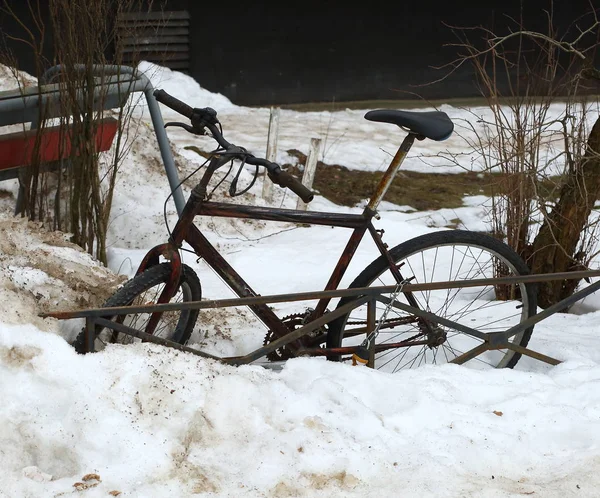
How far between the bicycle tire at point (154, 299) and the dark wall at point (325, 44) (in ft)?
29.1

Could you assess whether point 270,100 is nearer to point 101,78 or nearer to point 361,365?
point 101,78

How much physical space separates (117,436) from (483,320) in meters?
2.16

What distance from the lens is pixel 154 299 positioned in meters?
3.70

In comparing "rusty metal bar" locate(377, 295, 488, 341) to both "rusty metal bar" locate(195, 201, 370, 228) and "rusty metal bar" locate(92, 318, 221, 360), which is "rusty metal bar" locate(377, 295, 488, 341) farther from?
"rusty metal bar" locate(92, 318, 221, 360)

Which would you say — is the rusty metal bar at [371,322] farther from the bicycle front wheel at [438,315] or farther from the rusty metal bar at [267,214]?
the rusty metal bar at [267,214]

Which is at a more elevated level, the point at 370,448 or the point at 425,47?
the point at 425,47

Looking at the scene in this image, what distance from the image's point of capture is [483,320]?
4215 millimetres

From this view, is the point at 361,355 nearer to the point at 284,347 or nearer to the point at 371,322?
the point at 371,322

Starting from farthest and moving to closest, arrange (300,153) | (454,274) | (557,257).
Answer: (300,153) → (454,274) → (557,257)

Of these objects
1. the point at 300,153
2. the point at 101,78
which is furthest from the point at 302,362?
the point at 300,153

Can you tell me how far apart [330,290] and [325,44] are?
973cm

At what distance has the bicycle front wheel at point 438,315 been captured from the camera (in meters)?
3.40

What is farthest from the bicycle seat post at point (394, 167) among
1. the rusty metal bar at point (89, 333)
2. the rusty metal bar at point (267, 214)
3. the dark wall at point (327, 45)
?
the dark wall at point (327, 45)

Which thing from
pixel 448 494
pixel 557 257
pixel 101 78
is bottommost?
pixel 448 494
